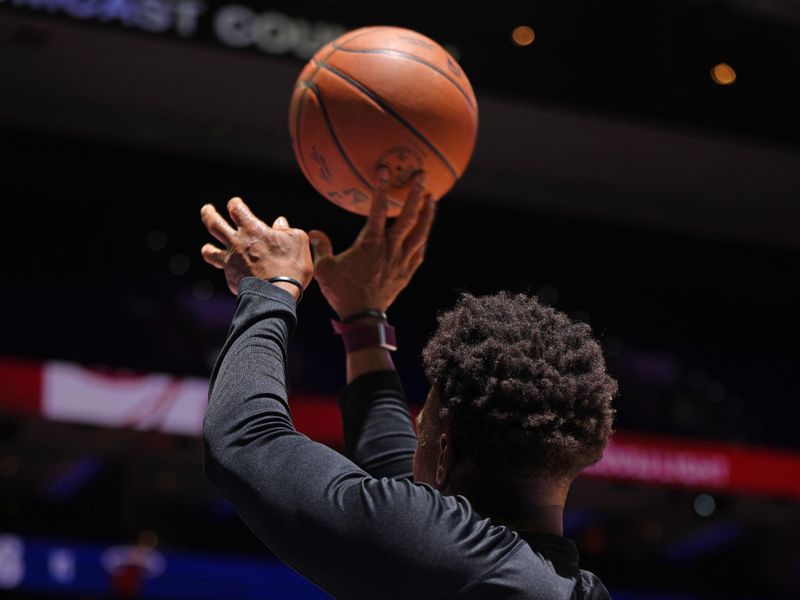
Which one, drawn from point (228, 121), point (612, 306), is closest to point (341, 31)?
point (228, 121)

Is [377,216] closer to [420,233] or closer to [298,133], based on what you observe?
[420,233]

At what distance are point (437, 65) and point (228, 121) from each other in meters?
4.64

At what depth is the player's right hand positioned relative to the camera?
78.4 inches

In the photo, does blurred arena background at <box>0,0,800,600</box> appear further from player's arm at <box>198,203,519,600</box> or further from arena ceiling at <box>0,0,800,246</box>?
player's arm at <box>198,203,519,600</box>

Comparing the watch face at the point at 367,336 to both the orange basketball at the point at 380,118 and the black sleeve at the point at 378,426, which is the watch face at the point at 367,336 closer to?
the black sleeve at the point at 378,426

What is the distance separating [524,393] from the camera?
139 cm

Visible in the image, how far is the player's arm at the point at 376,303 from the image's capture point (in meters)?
1.83

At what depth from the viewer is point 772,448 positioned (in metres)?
7.73

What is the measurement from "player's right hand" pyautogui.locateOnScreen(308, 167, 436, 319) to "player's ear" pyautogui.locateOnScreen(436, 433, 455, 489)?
22.0 inches

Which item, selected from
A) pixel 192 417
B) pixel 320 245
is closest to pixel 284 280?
pixel 320 245

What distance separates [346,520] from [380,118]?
127 centimetres

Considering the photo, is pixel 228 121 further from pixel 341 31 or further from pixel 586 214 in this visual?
pixel 586 214

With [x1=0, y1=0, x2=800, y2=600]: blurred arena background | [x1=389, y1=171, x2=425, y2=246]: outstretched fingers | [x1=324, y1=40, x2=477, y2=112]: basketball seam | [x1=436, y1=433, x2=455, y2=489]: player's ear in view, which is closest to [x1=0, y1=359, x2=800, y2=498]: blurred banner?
[x1=0, y1=0, x2=800, y2=600]: blurred arena background

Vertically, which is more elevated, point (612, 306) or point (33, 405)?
point (612, 306)
